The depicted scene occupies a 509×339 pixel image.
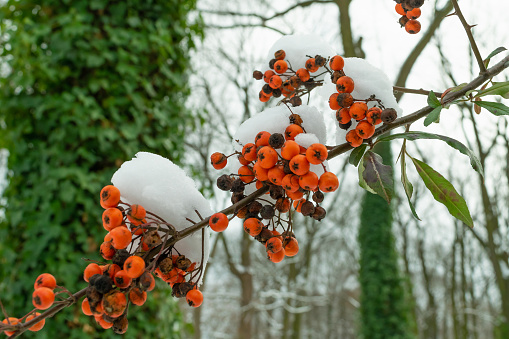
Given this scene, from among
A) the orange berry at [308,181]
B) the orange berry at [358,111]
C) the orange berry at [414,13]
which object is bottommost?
the orange berry at [308,181]

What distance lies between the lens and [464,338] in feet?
36.9

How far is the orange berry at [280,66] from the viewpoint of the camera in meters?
0.80

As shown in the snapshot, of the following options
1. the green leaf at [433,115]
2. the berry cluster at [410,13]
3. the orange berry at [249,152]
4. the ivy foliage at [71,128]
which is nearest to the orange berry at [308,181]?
the orange berry at [249,152]

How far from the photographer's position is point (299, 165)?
0.53 metres

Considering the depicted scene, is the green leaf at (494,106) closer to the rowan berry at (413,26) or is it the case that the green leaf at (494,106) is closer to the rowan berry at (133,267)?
the rowan berry at (413,26)

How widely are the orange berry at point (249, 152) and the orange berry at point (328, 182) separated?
117 mm

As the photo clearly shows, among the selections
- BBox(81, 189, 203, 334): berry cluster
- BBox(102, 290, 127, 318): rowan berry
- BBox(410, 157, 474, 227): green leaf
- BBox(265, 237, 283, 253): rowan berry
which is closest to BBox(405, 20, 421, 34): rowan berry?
BBox(410, 157, 474, 227): green leaf

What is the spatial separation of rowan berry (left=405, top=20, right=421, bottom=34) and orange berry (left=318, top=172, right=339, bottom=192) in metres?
0.46

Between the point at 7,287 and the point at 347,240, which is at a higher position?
the point at 347,240

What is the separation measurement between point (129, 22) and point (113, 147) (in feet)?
3.41

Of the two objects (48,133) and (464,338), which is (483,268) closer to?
(464,338)

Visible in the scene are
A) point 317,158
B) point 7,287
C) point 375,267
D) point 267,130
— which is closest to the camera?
point 317,158

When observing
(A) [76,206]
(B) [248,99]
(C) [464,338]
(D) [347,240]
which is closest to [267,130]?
(A) [76,206]

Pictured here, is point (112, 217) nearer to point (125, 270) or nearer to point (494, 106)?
point (125, 270)
